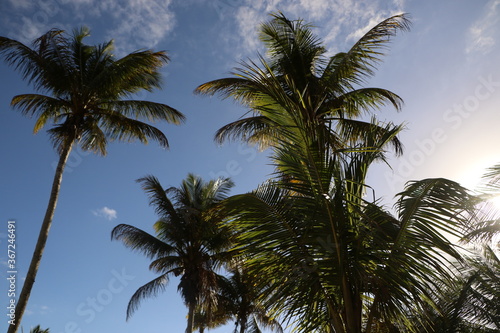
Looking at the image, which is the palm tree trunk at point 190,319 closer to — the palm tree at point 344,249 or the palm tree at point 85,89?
the palm tree at point 85,89

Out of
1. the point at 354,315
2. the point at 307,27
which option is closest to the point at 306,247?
the point at 354,315

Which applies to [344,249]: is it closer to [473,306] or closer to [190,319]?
[473,306]

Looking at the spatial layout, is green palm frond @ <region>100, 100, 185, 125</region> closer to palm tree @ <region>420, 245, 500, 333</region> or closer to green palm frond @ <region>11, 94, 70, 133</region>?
green palm frond @ <region>11, 94, 70, 133</region>

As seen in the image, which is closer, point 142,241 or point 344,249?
point 344,249

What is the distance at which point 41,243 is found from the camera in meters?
9.47

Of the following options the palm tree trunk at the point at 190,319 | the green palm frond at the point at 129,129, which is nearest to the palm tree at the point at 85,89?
the green palm frond at the point at 129,129

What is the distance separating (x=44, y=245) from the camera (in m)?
9.50

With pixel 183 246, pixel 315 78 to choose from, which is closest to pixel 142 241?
pixel 183 246

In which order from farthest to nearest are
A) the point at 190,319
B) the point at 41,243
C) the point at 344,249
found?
the point at 190,319 → the point at 41,243 → the point at 344,249

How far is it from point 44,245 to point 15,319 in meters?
1.76

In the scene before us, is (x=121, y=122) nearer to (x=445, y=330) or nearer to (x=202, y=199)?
(x=202, y=199)

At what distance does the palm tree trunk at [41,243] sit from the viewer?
8578 millimetres

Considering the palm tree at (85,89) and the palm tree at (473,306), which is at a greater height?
the palm tree at (85,89)

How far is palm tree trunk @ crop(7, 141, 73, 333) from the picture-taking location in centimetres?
858
